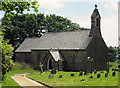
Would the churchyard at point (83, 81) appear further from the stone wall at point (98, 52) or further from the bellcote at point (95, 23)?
the bellcote at point (95, 23)

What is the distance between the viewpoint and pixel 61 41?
30.4 meters

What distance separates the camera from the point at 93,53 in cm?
2758

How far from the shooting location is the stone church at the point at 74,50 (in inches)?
1049

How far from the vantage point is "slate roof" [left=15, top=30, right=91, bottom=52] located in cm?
2773

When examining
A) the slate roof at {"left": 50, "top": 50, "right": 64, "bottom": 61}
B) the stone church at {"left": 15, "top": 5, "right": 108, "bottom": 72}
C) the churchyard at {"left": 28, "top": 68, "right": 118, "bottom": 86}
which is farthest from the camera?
the slate roof at {"left": 50, "top": 50, "right": 64, "bottom": 61}

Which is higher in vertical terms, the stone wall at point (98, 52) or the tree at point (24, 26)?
the tree at point (24, 26)

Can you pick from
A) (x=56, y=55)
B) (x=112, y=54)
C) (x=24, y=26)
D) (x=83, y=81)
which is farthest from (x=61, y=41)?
(x=24, y=26)

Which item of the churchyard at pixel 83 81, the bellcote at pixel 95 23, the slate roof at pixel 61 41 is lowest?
the churchyard at pixel 83 81

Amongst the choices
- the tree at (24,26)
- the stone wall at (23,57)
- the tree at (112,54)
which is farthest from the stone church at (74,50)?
the tree at (24,26)

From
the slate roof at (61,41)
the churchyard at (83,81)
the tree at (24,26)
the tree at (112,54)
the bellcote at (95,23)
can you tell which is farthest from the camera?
the tree at (24,26)

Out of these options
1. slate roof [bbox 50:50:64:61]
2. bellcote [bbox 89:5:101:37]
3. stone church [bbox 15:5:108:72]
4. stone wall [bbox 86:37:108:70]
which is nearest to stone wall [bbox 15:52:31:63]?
stone church [bbox 15:5:108:72]

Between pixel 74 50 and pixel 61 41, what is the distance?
4.18 metres

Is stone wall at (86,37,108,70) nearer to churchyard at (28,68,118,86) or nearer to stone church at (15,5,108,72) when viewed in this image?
stone church at (15,5,108,72)

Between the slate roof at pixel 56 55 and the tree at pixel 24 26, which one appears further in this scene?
the tree at pixel 24 26
